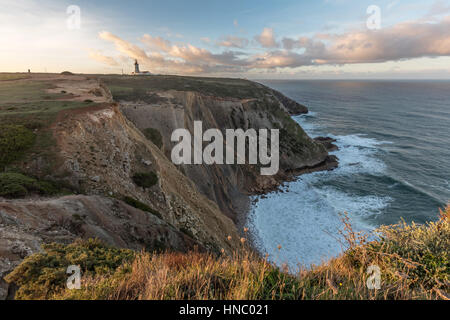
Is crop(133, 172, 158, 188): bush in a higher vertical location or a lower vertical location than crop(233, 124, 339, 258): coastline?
higher

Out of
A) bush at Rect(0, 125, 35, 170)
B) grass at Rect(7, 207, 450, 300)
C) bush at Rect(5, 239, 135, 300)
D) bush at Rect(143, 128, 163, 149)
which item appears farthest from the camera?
bush at Rect(143, 128, 163, 149)

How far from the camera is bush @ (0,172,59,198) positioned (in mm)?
10367

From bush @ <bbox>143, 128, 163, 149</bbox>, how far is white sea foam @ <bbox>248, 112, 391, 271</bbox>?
16.1 meters

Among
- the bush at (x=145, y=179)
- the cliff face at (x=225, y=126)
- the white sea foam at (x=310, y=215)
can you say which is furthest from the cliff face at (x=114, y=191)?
the white sea foam at (x=310, y=215)

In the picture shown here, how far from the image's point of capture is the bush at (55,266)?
4.83 meters

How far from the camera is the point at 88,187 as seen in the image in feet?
44.5

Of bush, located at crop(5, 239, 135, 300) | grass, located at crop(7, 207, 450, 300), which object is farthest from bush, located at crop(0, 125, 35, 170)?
grass, located at crop(7, 207, 450, 300)

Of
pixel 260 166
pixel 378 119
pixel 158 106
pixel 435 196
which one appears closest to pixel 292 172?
pixel 260 166

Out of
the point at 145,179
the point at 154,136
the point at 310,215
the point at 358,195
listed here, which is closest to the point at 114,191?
the point at 145,179

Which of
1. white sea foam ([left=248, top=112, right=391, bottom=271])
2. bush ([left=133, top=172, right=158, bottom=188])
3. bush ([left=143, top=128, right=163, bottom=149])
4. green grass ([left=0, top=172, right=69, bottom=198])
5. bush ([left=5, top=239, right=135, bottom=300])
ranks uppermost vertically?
bush ([left=143, top=128, right=163, bottom=149])

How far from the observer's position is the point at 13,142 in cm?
1368

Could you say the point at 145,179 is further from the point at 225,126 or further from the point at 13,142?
the point at 225,126

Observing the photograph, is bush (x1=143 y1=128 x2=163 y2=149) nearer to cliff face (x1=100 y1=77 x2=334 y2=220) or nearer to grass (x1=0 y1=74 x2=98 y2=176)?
cliff face (x1=100 y1=77 x2=334 y2=220)

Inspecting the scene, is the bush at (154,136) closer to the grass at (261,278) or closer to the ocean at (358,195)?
the ocean at (358,195)
